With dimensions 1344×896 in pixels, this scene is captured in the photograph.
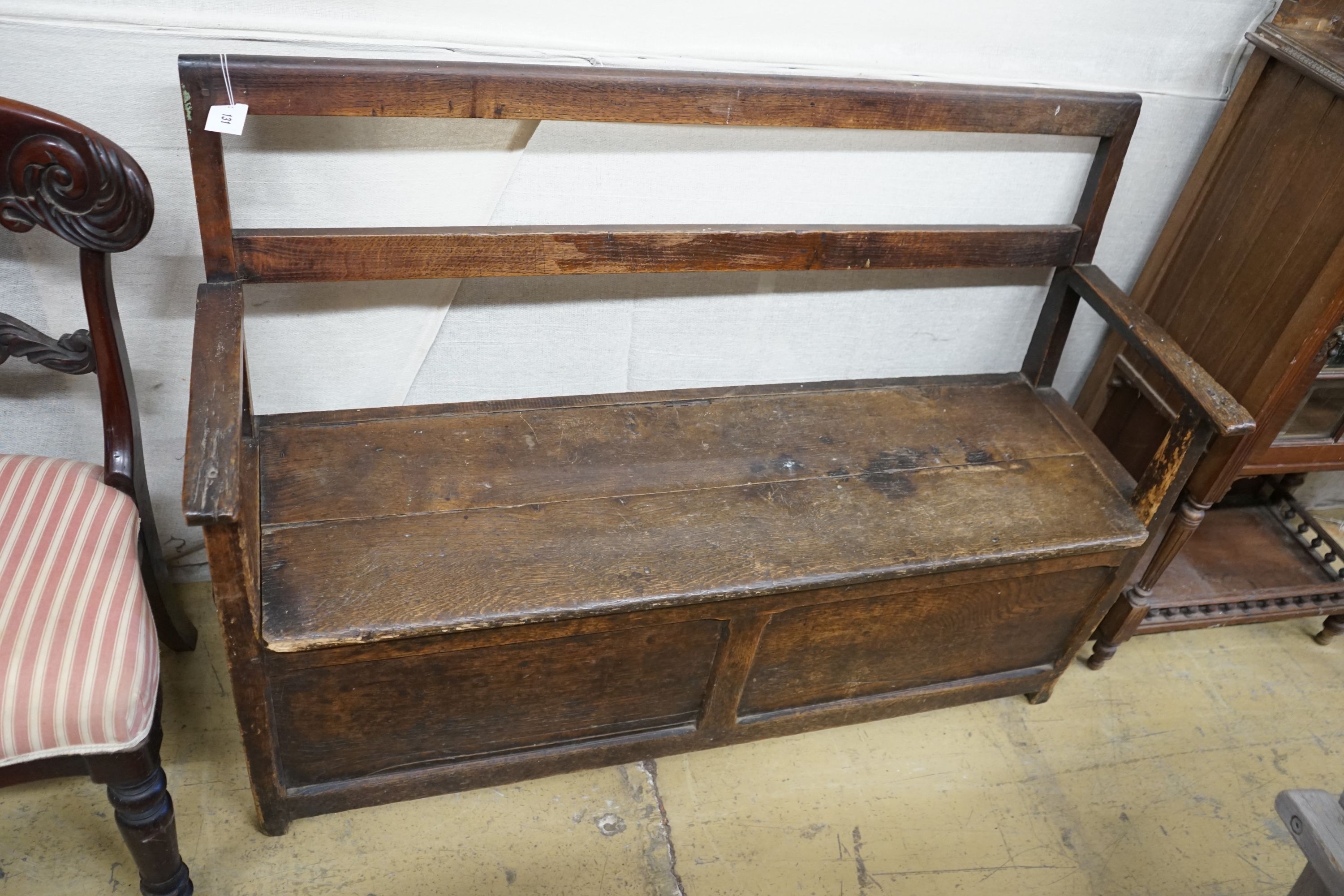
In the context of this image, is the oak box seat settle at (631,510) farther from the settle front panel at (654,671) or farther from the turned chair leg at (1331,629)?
the turned chair leg at (1331,629)

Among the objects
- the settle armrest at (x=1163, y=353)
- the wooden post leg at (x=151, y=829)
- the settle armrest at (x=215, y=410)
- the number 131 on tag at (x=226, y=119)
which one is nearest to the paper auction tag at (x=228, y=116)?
the number 131 on tag at (x=226, y=119)

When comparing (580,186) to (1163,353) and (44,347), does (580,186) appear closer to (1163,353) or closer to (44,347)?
(44,347)

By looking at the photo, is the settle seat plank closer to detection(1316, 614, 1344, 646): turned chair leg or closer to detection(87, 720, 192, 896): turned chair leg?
detection(87, 720, 192, 896): turned chair leg

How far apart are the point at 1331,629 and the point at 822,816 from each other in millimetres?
1287

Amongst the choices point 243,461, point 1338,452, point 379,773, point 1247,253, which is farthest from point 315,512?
point 1338,452

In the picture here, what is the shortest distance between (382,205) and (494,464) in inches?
17.4

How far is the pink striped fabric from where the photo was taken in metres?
1.14

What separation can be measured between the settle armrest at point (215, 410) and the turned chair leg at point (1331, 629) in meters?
2.22

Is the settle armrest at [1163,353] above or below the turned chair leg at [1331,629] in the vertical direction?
above

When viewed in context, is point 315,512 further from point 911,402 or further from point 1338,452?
point 1338,452

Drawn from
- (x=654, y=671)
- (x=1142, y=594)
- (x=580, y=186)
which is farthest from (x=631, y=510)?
(x=1142, y=594)

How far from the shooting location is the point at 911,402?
6.00 feet

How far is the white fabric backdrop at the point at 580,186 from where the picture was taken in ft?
4.59

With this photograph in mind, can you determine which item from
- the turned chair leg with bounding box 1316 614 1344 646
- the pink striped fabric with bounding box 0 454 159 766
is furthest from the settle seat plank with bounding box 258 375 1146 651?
the turned chair leg with bounding box 1316 614 1344 646
